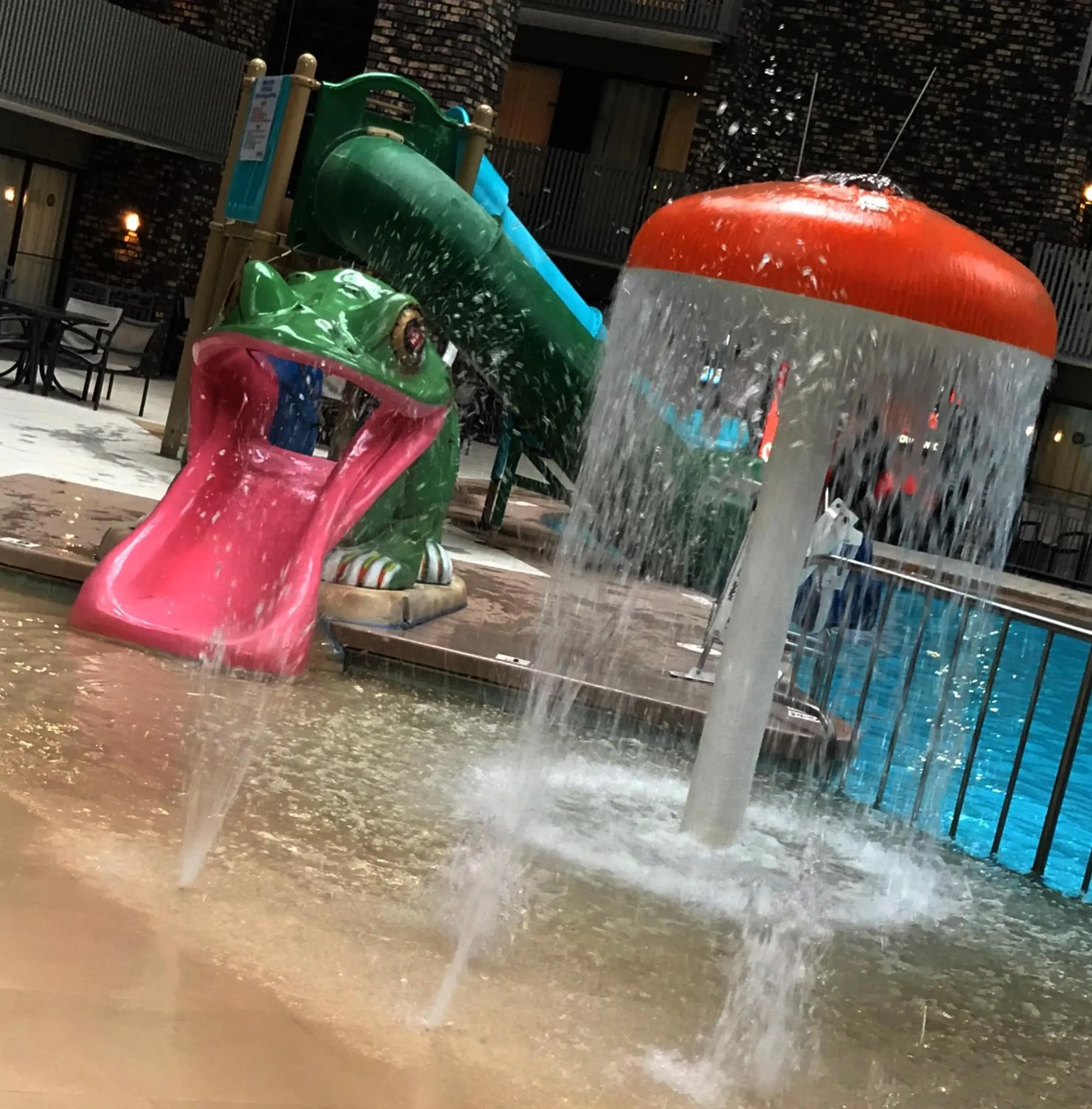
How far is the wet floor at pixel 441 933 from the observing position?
2697 mm

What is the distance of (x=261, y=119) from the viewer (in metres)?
10.5

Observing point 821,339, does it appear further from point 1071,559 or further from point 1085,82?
point 1085,82

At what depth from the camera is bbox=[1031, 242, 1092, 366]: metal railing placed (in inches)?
776

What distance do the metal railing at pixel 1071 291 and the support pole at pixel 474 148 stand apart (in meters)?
11.9

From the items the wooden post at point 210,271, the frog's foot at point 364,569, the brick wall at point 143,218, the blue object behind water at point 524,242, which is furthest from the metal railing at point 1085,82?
the frog's foot at point 364,569

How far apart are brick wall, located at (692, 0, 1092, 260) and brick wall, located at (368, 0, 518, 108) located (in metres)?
8.30

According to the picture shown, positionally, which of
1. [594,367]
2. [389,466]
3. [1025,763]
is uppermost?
[594,367]

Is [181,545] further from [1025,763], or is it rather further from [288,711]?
[1025,763]

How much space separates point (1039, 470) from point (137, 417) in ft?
46.4

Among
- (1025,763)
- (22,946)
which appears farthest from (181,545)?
(1025,763)

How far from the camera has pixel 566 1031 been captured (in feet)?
9.88

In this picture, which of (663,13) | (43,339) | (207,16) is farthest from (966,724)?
(207,16)

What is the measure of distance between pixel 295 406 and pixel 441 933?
366cm

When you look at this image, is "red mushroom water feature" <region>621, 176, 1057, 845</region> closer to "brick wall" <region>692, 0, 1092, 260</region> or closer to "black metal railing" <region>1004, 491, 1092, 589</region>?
"black metal railing" <region>1004, 491, 1092, 589</region>
